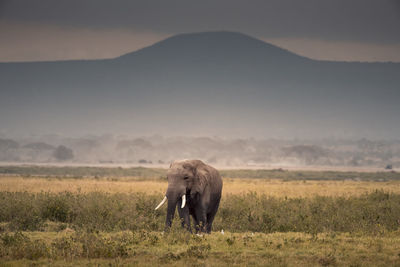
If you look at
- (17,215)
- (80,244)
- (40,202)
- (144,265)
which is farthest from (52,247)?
(40,202)

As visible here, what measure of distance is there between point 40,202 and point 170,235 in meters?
12.5

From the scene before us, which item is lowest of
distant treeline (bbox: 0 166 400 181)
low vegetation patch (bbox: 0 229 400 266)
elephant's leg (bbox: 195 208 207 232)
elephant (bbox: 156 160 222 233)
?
distant treeline (bbox: 0 166 400 181)

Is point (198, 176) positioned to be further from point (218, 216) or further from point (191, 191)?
point (218, 216)

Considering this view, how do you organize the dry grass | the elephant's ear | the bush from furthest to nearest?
the dry grass < the bush < the elephant's ear

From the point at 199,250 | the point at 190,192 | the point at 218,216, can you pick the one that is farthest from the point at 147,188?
the point at 199,250

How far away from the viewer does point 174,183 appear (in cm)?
2402

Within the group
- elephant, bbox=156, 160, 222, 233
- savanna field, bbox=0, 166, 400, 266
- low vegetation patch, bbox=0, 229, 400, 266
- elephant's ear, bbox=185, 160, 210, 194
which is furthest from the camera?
elephant's ear, bbox=185, 160, 210, 194

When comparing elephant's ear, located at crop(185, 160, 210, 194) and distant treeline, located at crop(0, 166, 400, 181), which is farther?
distant treeline, located at crop(0, 166, 400, 181)

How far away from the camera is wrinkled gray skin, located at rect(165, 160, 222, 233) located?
23.9m

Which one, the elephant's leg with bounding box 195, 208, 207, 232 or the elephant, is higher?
the elephant

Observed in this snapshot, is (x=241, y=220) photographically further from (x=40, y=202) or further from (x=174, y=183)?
(x=40, y=202)

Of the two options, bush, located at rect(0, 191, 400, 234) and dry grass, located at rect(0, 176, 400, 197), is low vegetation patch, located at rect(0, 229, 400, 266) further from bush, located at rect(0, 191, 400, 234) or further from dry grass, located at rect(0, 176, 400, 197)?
dry grass, located at rect(0, 176, 400, 197)

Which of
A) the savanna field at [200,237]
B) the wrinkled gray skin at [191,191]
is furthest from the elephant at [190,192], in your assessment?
the savanna field at [200,237]

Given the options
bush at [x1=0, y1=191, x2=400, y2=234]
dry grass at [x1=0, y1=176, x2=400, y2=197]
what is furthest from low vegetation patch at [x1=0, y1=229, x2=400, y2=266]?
dry grass at [x1=0, y1=176, x2=400, y2=197]
